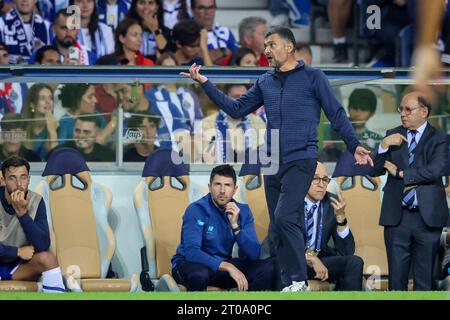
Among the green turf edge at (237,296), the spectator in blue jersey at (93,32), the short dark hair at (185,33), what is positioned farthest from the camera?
the short dark hair at (185,33)

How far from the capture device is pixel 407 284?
387 inches

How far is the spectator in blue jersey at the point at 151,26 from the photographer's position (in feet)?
44.2

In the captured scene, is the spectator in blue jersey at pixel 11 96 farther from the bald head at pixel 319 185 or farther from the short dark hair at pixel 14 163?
the bald head at pixel 319 185

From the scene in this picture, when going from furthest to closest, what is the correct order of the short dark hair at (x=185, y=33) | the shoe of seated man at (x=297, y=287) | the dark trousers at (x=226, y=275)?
1. the short dark hair at (x=185, y=33)
2. the dark trousers at (x=226, y=275)
3. the shoe of seated man at (x=297, y=287)

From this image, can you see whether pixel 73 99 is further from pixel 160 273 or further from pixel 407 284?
pixel 407 284

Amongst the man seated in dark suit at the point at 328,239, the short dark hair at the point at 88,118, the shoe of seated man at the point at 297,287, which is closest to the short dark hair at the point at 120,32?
the short dark hair at the point at 88,118

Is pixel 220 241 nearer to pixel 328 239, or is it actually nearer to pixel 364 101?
pixel 328 239

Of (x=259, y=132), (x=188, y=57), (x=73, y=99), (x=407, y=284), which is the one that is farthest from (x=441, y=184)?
(x=188, y=57)

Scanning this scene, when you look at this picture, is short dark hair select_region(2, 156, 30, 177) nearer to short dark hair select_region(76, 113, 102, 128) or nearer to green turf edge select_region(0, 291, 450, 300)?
short dark hair select_region(76, 113, 102, 128)

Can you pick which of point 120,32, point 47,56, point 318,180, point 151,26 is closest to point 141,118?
point 318,180

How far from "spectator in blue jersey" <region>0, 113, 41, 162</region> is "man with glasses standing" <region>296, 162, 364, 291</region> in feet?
7.35

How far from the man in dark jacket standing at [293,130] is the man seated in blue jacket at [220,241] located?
778 mm

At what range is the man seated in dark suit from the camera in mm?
9836

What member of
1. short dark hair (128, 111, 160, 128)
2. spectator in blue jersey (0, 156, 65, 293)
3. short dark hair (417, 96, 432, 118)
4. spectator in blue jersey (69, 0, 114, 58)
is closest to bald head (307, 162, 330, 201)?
short dark hair (417, 96, 432, 118)
